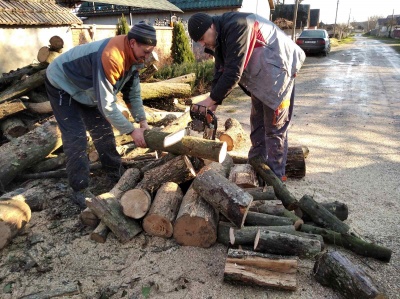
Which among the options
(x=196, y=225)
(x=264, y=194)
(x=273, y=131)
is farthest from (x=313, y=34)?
(x=196, y=225)

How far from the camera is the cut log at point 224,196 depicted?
2.68 m

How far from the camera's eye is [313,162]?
4633mm

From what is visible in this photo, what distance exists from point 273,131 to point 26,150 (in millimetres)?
2981

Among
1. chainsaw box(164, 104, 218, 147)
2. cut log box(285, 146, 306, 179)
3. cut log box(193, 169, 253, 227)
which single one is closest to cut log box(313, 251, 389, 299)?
cut log box(193, 169, 253, 227)

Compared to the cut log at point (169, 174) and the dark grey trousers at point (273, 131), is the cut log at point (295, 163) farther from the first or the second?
the cut log at point (169, 174)

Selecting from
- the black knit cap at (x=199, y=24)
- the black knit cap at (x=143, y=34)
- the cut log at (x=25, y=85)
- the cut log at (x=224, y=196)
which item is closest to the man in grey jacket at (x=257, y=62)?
the black knit cap at (x=199, y=24)

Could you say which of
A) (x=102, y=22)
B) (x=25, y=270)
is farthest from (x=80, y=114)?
(x=102, y=22)

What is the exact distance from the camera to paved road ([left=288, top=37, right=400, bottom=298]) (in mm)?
3080

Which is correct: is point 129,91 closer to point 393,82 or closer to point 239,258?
point 239,258

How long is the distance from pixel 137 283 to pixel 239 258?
2.67ft

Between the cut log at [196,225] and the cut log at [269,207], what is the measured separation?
401 mm

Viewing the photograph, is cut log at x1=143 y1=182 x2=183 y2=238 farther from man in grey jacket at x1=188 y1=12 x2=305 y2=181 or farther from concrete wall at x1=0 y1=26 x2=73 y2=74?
concrete wall at x1=0 y1=26 x2=73 y2=74

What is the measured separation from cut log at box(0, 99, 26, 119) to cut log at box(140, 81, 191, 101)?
2227mm

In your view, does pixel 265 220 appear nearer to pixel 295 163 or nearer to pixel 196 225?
pixel 196 225
